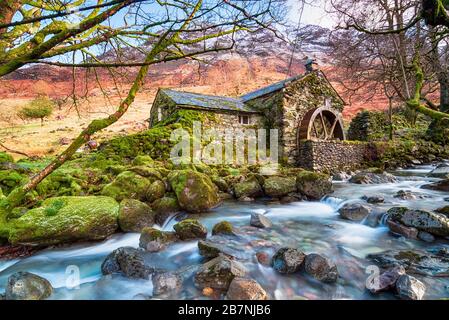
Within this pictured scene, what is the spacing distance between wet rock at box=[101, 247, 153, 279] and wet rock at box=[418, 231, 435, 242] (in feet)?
13.6

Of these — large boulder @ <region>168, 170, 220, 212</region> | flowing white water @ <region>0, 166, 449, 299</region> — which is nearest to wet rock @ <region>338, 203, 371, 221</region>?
flowing white water @ <region>0, 166, 449, 299</region>

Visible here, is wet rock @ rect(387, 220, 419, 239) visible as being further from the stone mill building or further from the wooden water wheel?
the wooden water wheel

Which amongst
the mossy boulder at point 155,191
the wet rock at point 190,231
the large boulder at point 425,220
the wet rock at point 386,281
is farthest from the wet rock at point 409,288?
the mossy boulder at point 155,191

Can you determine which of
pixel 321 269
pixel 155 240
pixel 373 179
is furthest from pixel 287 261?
pixel 373 179

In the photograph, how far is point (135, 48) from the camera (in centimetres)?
538

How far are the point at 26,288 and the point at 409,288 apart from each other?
4004mm

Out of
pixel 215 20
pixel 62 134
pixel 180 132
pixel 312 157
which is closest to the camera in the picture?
pixel 215 20

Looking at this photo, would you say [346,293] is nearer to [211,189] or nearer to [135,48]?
[211,189]

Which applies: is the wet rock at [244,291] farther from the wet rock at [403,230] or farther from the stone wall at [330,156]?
the stone wall at [330,156]

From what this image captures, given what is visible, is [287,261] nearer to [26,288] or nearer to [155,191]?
[26,288]

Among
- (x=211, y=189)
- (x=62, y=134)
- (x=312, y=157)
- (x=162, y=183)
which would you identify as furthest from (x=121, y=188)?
(x=62, y=134)

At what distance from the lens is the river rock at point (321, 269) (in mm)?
2863

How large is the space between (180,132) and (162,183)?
174 inches

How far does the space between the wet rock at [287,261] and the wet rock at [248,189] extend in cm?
348
